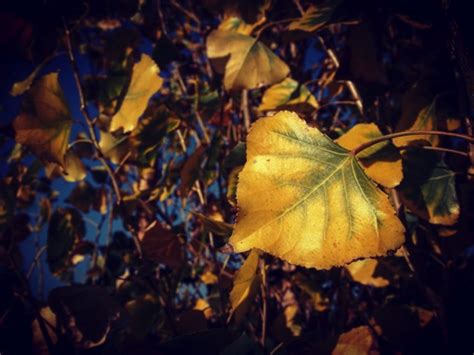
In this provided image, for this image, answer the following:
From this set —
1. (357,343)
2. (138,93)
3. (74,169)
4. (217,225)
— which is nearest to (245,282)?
(217,225)

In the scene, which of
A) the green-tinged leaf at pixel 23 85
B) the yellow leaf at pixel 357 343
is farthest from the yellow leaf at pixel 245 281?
the green-tinged leaf at pixel 23 85

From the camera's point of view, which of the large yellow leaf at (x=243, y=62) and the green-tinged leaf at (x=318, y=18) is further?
the large yellow leaf at (x=243, y=62)

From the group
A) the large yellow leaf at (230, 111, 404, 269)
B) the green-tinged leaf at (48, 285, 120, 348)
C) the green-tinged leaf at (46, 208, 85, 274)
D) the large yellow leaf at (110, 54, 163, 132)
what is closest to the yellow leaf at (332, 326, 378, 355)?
the large yellow leaf at (230, 111, 404, 269)

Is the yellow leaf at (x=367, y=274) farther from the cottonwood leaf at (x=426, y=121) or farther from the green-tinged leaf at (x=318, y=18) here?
the green-tinged leaf at (x=318, y=18)

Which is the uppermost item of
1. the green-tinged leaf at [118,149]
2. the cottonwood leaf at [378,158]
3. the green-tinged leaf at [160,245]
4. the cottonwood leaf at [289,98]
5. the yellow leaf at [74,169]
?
the cottonwood leaf at [289,98]

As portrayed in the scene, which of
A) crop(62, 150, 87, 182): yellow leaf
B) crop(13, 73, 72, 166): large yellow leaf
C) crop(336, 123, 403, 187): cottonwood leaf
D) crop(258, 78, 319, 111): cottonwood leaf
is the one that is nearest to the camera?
crop(336, 123, 403, 187): cottonwood leaf

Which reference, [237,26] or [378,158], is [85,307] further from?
[237,26]

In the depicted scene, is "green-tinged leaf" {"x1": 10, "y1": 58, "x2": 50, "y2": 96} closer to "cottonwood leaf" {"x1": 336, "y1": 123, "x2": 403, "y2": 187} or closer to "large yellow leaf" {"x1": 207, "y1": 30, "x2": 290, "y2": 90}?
"large yellow leaf" {"x1": 207, "y1": 30, "x2": 290, "y2": 90}
